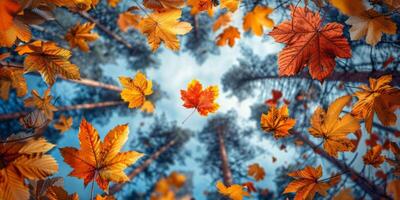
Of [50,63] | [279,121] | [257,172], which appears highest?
[257,172]

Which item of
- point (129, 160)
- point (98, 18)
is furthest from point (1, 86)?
point (98, 18)

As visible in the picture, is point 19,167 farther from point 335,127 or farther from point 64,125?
point 64,125

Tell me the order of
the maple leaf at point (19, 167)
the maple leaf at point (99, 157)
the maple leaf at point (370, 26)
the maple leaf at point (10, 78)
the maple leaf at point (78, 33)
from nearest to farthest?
the maple leaf at point (19, 167) < the maple leaf at point (99, 157) < the maple leaf at point (370, 26) < the maple leaf at point (10, 78) < the maple leaf at point (78, 33)

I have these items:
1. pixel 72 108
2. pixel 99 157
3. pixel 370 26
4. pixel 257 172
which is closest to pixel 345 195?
pixel 370 26

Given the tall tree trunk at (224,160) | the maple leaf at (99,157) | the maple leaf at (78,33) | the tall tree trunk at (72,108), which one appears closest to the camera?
the maple leaf at (99,157)

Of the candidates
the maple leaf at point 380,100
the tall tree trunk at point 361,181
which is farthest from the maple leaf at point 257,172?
the maple leaf at point 380,100

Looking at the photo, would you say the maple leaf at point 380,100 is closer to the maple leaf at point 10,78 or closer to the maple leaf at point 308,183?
the maple leaf at point 308,183
